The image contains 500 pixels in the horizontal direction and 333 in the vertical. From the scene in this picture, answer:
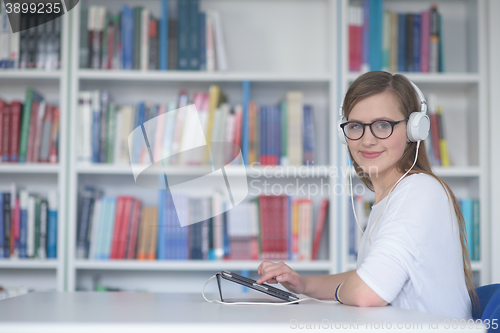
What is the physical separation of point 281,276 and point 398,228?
307mm

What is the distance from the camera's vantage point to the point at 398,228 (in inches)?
34.7

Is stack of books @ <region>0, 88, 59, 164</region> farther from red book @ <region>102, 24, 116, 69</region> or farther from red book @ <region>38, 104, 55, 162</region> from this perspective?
red book @ <region>102, 24, 116, 69</region>

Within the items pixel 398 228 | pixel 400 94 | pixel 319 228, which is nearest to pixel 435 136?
pixel 319 228

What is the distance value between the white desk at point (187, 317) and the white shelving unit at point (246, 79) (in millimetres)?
1297

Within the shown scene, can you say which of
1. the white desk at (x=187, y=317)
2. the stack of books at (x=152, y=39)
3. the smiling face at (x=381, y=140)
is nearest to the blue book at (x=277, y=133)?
the stack of books at (x=152, y=39)

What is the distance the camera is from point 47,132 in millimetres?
2131

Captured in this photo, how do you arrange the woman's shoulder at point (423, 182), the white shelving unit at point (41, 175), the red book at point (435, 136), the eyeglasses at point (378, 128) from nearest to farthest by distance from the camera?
1. the woman's shoulder at point (423, 182)
2. the eyeglasses at point (378, 128)
3. the white shelving unit at point (41, 175)
4. the red book at point (435, 136)

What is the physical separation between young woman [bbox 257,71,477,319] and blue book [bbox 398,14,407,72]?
116 cm

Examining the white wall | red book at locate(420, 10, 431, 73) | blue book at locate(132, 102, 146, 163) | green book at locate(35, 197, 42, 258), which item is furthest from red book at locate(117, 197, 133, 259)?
the white wall

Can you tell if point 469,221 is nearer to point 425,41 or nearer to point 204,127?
point 425,41

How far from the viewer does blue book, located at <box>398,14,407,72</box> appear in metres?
2.18

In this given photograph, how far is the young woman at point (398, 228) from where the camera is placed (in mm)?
854

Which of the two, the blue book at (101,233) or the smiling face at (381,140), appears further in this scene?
the blue book at (101,233)

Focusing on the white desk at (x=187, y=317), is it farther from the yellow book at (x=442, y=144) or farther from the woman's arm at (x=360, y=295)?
the yellow book at (x=442, y=144)
